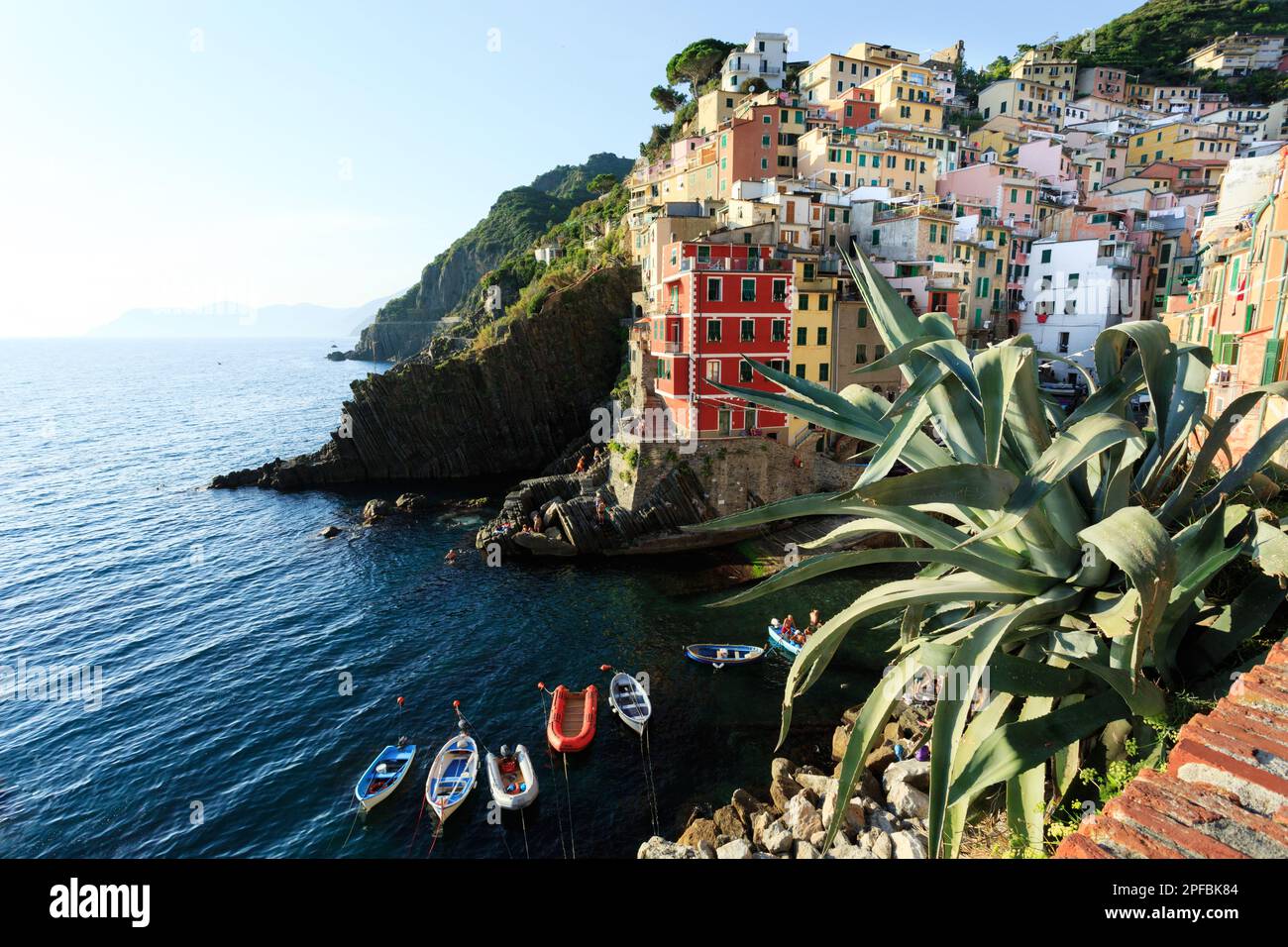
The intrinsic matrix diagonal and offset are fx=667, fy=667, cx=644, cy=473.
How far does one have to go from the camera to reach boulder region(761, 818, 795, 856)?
15289 mm

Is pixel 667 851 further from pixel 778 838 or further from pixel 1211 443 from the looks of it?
pixel 1211 443

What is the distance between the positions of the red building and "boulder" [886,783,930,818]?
934 inches

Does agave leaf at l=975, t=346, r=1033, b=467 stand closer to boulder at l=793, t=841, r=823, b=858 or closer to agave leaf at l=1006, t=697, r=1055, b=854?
agave leaf at l=1006, t=697, r=1055, b=854

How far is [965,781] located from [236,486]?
63.1m

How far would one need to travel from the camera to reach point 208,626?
32.2 meters

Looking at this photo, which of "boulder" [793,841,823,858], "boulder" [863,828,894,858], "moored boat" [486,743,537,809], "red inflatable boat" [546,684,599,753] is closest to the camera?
"boulder" [863,828,894,858]

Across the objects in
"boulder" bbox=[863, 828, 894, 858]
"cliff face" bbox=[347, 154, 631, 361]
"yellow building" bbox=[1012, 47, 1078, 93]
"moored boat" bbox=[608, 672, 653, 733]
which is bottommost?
"moored boat" bbox=[608, 672, 653, 733]

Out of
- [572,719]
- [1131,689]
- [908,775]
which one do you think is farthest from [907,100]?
[1131,689]

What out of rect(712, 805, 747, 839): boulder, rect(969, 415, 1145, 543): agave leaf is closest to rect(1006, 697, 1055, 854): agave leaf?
rect(969, 415, 1145, 543): agave leaf

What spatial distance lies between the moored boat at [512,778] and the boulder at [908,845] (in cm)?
1039

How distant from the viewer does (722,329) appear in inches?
1463

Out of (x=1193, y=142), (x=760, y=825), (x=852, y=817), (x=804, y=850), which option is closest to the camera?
(x=804, y=850)

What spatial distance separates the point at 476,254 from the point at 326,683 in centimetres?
13576
